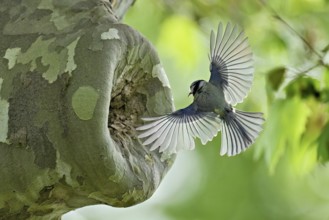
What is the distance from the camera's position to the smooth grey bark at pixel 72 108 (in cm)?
118

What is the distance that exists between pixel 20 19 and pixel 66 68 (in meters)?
0.12

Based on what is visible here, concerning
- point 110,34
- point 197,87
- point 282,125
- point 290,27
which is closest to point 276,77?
point 282,125

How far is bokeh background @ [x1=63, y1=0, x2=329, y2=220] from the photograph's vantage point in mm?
1812

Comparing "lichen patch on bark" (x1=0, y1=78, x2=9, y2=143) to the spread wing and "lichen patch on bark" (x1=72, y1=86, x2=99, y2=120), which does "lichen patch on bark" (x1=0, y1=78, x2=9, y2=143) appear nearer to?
"lichen patch on bark" (x1=72, y1=86, x2=99, y2=120)

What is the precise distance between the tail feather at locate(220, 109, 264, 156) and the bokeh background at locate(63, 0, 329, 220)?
18.3 inches

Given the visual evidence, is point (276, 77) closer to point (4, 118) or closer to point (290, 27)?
point (290, 27)

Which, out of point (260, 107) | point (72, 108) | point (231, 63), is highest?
point (231, 63)

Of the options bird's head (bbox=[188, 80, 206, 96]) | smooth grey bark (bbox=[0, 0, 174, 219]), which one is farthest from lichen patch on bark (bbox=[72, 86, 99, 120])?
bird's head (bbox=[188, 80, 206, 96])

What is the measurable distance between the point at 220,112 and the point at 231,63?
60 millimetres

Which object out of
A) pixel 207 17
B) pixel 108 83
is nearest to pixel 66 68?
pixel 108 83

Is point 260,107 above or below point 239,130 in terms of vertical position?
below

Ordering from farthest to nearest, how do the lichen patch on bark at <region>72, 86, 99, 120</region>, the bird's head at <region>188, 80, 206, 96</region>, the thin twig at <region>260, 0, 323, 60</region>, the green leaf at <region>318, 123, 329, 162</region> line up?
the thin twig at <region>260, 0, 323, 60</region> < the green leaf at <region>318, 123, 329, 162</region> < the bird's head at <region>188, 80, 206, 96</region> < the lichen patch on bark at <region>72, 86, 99, 120</region>

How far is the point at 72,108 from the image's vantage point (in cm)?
118

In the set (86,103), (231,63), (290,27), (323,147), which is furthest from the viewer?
(290,27)
